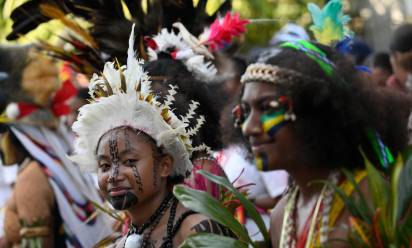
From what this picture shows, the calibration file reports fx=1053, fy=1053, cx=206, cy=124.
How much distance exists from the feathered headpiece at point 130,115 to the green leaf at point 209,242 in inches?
26.7

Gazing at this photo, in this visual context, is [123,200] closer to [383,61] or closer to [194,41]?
[194,41]

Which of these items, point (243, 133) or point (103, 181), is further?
point (103, 181)

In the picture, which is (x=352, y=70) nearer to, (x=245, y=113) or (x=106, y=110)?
(x=245, y=113)

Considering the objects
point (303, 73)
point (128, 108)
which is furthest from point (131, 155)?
point (303, 73)

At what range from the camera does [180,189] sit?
4004 millimetres

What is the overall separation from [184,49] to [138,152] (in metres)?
1.58

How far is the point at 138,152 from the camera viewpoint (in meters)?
4.50

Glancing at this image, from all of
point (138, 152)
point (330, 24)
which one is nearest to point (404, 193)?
point (330, 24)

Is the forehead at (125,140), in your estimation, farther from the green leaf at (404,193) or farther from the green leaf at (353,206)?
the green leaf at (404,193)

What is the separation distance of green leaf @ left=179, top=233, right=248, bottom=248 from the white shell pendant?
551 mm

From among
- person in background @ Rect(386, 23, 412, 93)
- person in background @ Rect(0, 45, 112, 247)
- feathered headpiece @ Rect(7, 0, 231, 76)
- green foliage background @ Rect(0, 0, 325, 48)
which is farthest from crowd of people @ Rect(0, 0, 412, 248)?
green foliage background @ Rect(0, 0, 325, 48)

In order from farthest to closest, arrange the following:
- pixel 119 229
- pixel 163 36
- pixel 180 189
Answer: pixel 119 229
pixel 163 36
pixel 180 189

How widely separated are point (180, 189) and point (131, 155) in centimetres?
54

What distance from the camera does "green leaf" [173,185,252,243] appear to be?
3943 millimetres
